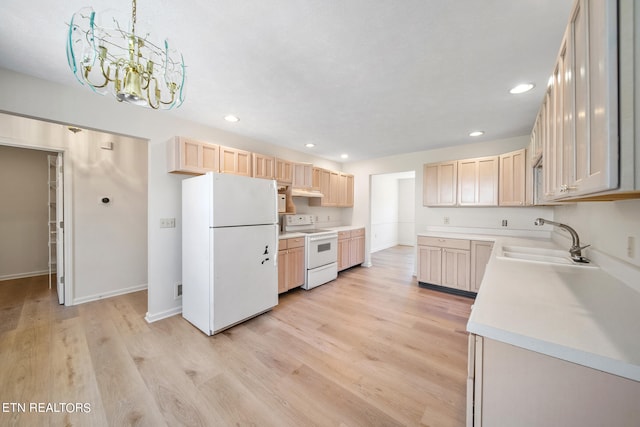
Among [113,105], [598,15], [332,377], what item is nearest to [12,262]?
[113,105]

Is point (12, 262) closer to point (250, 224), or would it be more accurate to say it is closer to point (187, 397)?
point (250, 224)

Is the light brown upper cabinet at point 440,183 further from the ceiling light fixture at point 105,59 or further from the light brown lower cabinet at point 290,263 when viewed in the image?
the ceiling light fixture at point 105,59

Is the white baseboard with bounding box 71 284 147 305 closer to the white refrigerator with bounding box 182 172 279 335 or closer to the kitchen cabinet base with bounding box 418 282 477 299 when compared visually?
the white refrigerator with bounding box 182 172 279 335

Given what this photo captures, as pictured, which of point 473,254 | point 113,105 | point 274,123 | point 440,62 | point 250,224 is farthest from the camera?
point 473,254

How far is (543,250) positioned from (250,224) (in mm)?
3043

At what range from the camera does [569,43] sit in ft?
3.34

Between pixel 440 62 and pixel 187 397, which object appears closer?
pixel 187 397

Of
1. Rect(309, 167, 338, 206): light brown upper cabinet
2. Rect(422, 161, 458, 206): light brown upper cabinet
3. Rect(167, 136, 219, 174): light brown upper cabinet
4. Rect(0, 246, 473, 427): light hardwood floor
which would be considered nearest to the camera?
Rect(0, 246, 473, 427): light hardwood floor

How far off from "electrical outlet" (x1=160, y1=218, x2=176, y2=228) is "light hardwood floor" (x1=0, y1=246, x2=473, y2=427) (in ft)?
3.63

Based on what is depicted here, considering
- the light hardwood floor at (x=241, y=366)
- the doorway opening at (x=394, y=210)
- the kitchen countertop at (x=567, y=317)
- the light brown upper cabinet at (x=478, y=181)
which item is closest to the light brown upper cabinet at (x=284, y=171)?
the light hardwood floor at (x=241, y=366)

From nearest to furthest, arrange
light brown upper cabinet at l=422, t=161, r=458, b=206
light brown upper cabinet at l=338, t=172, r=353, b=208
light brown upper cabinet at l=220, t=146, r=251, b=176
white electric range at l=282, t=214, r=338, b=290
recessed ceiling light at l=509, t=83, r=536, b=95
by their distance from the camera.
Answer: recessed ceiling light at l=509, t=83, r=536, b=95
light brown upper cabinet at l=220, t=146, r=251, b=176
white electric range at l=282, t=214, r=338, b=290
light brown upper cabinet at l=422, t=161, r=458, b=206
light brown upper cabinet at l=338, t=172, r=353, b=208

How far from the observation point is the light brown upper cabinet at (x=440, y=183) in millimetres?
3832

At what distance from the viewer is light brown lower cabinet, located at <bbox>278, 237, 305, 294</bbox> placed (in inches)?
132

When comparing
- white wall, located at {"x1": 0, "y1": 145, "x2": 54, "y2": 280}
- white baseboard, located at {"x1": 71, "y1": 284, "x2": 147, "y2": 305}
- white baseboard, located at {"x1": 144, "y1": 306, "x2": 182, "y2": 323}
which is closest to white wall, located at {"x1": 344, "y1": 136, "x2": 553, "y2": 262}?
white baseboard, located at {"x1": 144, "y1": 306, "x2": 182, "y2": 323}
